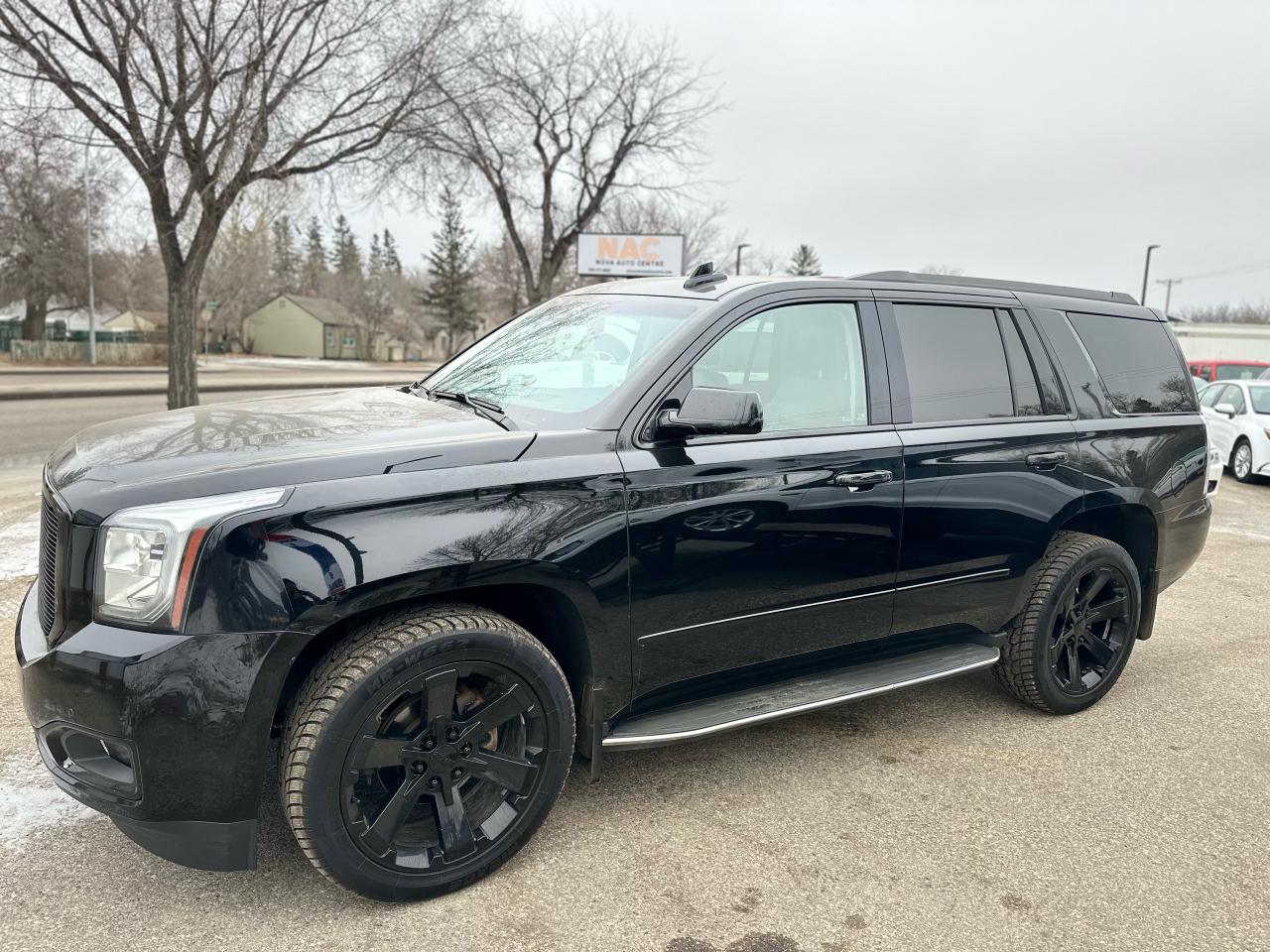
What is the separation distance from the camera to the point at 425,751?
8.43 feet

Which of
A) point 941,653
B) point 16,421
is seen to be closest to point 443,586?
point 941,653

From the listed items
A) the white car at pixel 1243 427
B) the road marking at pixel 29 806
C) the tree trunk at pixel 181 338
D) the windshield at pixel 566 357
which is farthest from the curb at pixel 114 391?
the road marking at pixel 29 806

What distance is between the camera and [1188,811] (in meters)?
3.27

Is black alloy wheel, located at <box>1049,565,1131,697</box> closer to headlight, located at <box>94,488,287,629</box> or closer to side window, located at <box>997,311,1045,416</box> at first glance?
side window, located at <box>997,311,1045,416</box>

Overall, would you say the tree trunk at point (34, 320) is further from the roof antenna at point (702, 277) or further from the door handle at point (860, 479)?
the door handle at point (860, 479)

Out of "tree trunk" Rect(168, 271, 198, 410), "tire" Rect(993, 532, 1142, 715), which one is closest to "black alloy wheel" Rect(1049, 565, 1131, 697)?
"tire" Rect(993, 532, 1142, 715)

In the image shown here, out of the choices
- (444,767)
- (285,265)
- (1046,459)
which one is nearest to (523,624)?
(444,767)

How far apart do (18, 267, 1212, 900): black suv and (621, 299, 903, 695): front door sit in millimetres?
12

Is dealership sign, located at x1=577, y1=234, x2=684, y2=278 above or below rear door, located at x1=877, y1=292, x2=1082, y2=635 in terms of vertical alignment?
above

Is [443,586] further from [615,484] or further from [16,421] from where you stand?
[16,421]

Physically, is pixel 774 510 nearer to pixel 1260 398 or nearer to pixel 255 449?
pixel 255 449

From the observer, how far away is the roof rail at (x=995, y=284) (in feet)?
12.0

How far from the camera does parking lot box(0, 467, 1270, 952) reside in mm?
2516

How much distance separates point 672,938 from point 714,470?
1.38m
